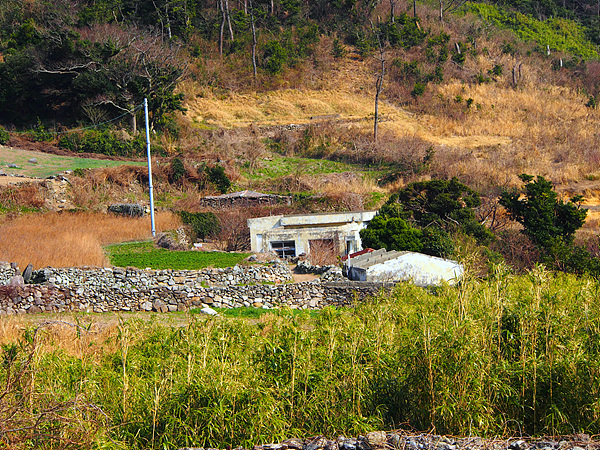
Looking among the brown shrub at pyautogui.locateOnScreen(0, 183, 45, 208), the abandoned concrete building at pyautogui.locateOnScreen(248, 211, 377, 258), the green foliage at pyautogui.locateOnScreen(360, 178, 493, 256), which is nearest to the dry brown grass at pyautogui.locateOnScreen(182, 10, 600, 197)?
the green foliage at pyautogui.locateOnScreen(360, 178, 493, 256)

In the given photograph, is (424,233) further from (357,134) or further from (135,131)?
(135,131)

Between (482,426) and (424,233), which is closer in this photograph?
(482,426)

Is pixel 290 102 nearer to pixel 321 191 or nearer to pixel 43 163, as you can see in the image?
pixel 321 191

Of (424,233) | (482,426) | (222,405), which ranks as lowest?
(424,233)

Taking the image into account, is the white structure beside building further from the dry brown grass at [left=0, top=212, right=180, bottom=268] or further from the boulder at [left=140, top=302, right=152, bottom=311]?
the dry brown grass at [left=0, top=212, right=180, bottom=268]

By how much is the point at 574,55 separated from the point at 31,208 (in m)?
61.3

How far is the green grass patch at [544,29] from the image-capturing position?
6862 centimetres

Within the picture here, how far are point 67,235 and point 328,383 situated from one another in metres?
16.3

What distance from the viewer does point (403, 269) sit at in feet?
64.5

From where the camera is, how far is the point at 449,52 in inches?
2295

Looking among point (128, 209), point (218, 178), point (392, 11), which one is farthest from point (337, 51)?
point (128, 209)

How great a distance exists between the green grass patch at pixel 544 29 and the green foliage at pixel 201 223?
54.4 m

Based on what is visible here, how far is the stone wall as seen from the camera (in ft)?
48.0

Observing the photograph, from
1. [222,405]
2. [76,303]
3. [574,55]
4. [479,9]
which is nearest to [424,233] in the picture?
[76,303]
